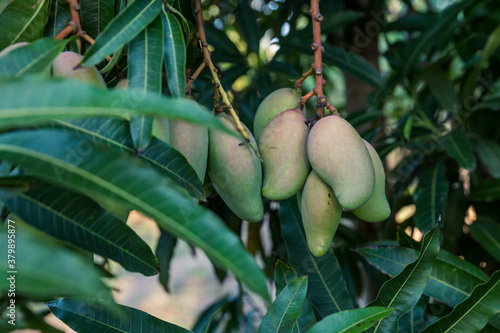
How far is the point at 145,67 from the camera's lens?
20.1 inches

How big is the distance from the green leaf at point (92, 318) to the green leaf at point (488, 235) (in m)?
0.67

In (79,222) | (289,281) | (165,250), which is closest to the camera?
(79,222)

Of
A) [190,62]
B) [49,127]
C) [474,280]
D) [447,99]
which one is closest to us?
[49,127]

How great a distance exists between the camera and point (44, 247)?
29cm

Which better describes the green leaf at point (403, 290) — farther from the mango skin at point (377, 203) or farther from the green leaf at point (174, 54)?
the green leaf at point (174, 54)

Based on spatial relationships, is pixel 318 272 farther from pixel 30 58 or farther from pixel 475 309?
pixel 30 58

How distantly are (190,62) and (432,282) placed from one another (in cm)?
48

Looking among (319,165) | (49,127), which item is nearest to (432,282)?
(319,165)

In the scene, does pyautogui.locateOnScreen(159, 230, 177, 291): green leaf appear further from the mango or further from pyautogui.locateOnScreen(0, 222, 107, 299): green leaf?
pyautogui.locateOnScreen(0, 222, 107, 299): green leaf

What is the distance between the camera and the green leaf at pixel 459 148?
1048 mm

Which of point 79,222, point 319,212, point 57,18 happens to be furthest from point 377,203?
point 57,18

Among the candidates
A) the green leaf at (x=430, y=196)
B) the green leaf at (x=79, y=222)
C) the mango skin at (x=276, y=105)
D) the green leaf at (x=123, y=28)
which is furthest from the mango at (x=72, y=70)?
the green leaf at (x=430, y=196)

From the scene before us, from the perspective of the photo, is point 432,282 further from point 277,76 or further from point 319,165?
point 277,76

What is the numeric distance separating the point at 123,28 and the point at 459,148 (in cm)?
80
